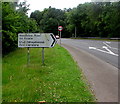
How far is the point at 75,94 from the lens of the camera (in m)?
5.02

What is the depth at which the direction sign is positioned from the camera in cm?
937

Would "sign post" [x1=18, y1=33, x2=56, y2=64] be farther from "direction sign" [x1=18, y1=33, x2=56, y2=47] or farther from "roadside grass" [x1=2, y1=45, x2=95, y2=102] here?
"roadside grass" [x1=2, y1=45, x2=95, y2=102]

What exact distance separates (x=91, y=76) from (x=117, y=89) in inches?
65.2

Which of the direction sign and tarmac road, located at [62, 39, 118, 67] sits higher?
the direction sign

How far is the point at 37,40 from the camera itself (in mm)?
9398

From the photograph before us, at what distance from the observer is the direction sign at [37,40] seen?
30.7 ft

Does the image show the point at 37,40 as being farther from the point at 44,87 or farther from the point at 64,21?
the point at 64,21

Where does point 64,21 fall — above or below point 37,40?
above

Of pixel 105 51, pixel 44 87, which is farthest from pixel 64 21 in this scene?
pixel 44 87

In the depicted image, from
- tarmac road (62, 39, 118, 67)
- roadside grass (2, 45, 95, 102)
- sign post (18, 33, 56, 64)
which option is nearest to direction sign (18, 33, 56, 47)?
sign post (18, 33, 56, 64)

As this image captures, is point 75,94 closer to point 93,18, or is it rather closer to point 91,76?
point 91,76

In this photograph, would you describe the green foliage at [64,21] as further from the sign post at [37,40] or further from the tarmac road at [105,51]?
the tarmac road at [105,51]

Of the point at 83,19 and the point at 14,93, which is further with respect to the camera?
the point at 83,19

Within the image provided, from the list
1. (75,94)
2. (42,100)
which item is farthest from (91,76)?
(42,100)
